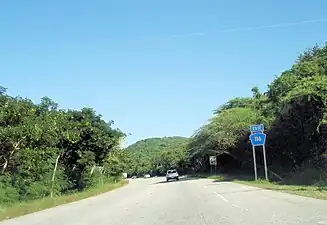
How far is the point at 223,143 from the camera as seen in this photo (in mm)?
57000

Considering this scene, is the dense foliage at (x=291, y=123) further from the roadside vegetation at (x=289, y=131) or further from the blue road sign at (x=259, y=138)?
the blue road sign at (x=259, y=138)

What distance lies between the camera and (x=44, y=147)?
32625 mm

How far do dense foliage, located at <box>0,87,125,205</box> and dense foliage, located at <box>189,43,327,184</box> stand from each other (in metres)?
15.6

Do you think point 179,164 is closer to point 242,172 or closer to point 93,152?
point 242,172

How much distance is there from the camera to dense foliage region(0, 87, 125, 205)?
2859 cm

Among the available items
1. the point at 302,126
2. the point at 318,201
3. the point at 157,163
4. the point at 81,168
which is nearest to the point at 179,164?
the point at 157,163

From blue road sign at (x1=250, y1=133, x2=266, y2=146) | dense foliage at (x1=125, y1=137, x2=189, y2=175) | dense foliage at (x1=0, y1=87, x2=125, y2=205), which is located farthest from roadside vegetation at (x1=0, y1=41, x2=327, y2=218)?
dense foliage at (x1=125, y1=137, x2=189, y2=175)

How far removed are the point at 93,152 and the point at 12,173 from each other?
1545cm

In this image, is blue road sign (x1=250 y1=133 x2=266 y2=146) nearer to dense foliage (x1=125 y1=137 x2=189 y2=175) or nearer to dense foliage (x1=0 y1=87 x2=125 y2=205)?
dense foliage (x1=0 y1=87 x2=125 y2=205)

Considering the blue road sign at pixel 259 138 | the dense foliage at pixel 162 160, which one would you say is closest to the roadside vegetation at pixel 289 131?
the blue road sign at pixel 259 138

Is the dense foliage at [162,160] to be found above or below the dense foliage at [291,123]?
above

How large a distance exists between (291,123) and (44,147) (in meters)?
19.1

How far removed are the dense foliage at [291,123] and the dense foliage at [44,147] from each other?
15.6 m

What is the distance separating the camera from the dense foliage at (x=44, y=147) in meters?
28.6
